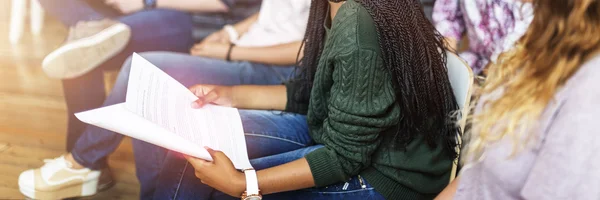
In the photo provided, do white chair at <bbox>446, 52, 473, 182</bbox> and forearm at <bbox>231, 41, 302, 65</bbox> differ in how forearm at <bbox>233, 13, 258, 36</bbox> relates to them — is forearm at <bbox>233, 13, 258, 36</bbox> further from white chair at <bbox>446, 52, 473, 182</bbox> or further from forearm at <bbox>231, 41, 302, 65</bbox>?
white chair at <bbox>446, 52, 473, 182</bbox>

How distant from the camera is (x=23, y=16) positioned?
85.4 inches

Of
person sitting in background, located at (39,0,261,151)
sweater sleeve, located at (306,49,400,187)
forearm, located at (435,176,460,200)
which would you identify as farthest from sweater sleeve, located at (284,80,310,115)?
person sitting in background, located at (39,0,261,151)

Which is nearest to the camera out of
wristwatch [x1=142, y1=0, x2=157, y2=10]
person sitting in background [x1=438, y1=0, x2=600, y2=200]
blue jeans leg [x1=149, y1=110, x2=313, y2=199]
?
person sitting in background [x1=438, y1=0, x2=600, y2=200]

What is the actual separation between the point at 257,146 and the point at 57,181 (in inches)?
30.7

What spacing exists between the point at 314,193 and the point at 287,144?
0.59ft

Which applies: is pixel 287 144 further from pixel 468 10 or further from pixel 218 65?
pixel 468 10

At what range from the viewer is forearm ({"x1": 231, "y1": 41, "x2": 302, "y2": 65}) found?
160 cm

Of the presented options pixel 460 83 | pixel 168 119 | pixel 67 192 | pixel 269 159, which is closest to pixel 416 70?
pixel 460 83

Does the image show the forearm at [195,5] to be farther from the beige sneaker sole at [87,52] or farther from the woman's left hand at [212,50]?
the woman's left hand at [212,50]

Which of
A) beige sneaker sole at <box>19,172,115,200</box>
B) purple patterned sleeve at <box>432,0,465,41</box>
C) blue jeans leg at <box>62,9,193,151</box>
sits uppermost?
purple patterned sleeve at <box>432,0,465,41</box>

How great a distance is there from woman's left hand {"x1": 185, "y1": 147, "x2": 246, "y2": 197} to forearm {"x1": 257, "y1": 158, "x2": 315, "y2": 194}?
0.12 feet

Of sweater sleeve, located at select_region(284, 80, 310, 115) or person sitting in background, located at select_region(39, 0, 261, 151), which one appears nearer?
sweater sleeve, located at select_region(284, 80, 310, 115)

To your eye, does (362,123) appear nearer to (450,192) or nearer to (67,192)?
(450,192)

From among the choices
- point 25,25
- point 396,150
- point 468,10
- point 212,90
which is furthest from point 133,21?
point 396,150
